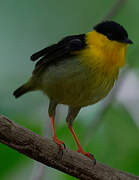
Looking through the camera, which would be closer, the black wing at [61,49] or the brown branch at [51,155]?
the brown branch at [51,155]

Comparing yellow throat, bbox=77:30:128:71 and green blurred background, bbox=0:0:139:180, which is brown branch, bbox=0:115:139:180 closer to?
green blurred background, bbox=0:0:139:180

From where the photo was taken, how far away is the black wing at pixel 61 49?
4031 mm

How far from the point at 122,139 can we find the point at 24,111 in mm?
1230

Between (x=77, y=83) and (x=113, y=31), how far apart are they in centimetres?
78

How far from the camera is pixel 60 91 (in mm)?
4070

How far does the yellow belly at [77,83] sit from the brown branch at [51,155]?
77 cm

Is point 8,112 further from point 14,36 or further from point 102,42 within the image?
point 102,42

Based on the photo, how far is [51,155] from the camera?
3.25m

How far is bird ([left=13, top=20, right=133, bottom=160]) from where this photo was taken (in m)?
3.92

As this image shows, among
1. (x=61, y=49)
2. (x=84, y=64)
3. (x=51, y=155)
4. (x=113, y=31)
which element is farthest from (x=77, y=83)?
(x=51, y=155)

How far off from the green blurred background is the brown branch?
0.36 ft

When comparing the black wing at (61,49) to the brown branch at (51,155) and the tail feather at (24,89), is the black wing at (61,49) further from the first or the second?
the brown branch at (51,155)

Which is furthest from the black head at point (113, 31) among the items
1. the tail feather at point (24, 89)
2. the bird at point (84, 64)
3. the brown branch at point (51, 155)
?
the brown branch at point (51, 155)

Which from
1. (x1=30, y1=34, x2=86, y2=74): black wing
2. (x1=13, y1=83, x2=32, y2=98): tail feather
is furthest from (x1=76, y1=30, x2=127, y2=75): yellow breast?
(x1=13, y1=83, x2=32, y2=98): tail feather
